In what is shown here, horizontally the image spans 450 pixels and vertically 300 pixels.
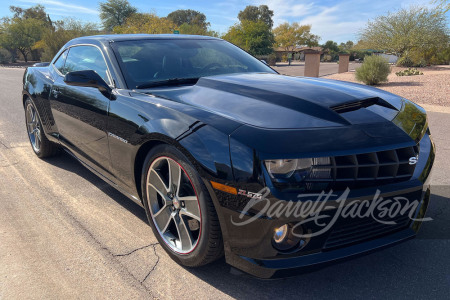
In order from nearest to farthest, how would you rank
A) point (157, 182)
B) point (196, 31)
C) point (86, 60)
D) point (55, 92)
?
point (157, 182) < point (86, 60) < point (55, 92) < point (196, 31)

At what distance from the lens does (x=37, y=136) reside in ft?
15.9

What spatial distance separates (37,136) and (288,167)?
4254 mm

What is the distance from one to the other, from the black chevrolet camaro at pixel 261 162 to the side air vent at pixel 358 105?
0.01 metres

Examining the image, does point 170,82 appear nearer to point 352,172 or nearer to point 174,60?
point 174,60

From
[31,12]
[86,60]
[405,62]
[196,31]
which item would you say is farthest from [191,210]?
[31,12]

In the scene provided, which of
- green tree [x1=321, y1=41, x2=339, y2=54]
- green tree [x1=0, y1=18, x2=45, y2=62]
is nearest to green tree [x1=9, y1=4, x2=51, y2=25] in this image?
green tree [x1=0, y1=18, x2=45, y2=62]

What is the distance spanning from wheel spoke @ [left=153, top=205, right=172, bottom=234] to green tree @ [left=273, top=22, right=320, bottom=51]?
10055 centimetres

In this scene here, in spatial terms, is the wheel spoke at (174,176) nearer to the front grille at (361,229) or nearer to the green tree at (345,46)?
the front grille at (361,229)

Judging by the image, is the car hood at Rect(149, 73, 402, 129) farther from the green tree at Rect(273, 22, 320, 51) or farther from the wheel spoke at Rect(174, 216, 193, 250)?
the green tree at Rect(273, 22, 320, 51)

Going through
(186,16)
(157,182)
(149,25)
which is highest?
(186,16)

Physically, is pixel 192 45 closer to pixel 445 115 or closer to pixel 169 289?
pixel 169 289

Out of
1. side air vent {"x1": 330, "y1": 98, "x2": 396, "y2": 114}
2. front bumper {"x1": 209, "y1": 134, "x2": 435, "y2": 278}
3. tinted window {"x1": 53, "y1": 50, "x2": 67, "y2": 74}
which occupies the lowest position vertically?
front bumper {"x1": 209, "y1": 134, "x2": 435, "y2": 278}

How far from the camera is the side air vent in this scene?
2.19 metres

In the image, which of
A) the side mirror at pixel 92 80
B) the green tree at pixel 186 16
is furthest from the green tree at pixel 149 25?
the green tree at pixel 186 16
